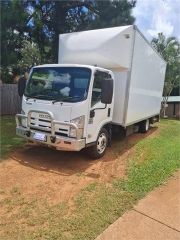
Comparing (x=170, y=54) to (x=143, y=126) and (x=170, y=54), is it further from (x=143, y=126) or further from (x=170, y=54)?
(x=143, y=126)

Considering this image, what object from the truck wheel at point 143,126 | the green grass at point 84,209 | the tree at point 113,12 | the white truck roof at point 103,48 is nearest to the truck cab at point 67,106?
the white truck roof at point 103,48

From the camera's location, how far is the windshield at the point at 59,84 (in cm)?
609

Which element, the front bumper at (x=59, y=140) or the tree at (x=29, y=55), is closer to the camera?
the front bumper at (x=59, y=140)

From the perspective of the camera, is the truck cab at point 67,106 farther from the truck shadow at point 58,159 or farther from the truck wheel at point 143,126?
the truck wheel at point 143,126

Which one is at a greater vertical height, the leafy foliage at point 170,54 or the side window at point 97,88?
the leafy foliage at point 170,54

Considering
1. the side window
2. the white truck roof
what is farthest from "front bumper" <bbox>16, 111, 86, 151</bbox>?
the white truck roof

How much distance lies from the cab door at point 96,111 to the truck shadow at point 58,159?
677mm

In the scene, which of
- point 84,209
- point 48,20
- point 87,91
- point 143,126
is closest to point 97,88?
point 87,91

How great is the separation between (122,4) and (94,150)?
345 inches

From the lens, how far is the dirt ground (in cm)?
489

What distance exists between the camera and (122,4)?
41.6 feet

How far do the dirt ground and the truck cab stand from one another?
523mm

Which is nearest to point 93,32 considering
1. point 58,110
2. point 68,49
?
point 68,49

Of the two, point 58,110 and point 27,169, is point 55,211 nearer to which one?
point 27,169
